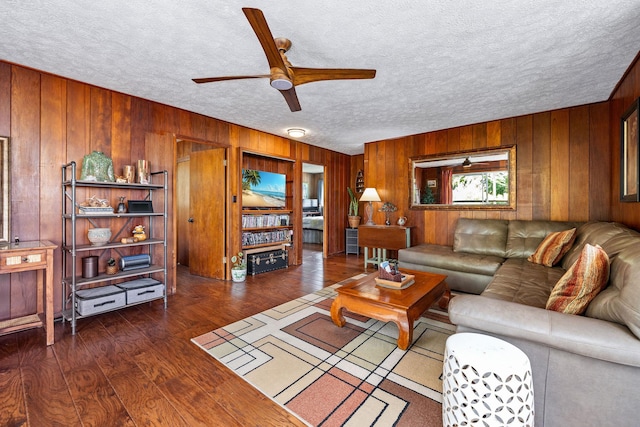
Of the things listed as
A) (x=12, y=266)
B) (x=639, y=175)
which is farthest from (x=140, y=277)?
(x=639, y=175)

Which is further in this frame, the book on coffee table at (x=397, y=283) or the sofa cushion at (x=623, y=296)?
the book on coffee table at (x=397, y=283)

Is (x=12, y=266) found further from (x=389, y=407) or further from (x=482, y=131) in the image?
(x=482, y=131)

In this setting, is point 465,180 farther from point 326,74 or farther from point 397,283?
point 326,74

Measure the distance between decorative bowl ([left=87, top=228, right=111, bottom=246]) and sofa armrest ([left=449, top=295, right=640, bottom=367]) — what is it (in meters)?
3.16

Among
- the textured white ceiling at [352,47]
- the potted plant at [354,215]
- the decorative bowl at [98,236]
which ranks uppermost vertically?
the textured white ceiling at [352,47]

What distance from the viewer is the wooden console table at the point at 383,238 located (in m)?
4.64

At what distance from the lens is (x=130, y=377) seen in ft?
5.97

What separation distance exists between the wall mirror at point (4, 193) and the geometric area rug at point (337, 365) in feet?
6.37

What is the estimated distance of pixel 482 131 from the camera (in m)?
4.23

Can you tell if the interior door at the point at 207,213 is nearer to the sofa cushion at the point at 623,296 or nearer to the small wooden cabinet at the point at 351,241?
the small wooden cabinet at the point at 351,241

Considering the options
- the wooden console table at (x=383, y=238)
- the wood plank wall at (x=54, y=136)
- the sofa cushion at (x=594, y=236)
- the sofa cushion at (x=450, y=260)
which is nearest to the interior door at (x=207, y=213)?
the wood plank wall at (x=54, y=136)

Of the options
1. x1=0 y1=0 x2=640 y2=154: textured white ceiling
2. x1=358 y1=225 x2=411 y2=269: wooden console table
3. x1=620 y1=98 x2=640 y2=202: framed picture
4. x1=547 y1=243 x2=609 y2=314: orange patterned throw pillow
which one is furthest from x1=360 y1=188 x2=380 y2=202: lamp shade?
x1=547 y1=243 x2=609 y2=314: orange patterned throw pillow

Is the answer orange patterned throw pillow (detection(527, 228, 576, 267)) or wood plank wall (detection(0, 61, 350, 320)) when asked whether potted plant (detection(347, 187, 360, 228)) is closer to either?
orange patterned throw pillow (detection(527, 228, 576, 267))

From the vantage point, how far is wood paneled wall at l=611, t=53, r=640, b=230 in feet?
7.99
